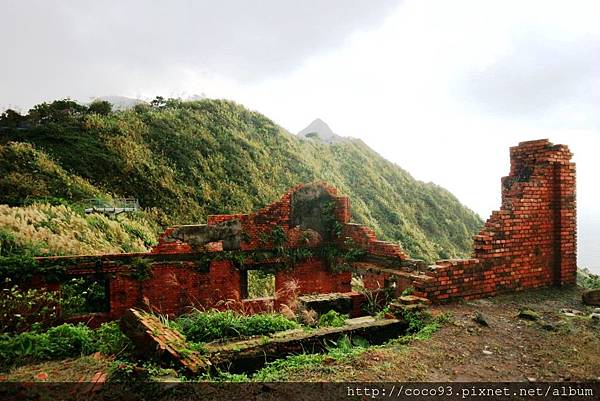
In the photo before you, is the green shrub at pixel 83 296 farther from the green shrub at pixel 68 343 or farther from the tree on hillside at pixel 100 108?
the tree on hillside at pixel 100 108

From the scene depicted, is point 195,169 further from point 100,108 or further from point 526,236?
point 526,236

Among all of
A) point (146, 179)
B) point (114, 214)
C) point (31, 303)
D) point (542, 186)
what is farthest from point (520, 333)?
point (146, 179)

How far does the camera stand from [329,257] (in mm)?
10727

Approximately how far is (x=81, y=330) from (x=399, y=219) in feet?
78.7

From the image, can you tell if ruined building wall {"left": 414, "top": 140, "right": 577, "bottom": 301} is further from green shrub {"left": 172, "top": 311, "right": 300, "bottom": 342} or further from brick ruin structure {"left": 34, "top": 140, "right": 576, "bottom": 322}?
green shrub {"left": 172, "top": 311, "right": 300, "bottom": 342}

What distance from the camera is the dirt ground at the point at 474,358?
154 inches

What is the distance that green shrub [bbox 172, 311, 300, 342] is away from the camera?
5.22 m

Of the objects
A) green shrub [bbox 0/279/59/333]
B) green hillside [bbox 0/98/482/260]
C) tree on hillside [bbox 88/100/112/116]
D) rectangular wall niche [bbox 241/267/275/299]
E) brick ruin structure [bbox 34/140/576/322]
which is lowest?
rectangular wall niche [bbox 241/267/275/299]

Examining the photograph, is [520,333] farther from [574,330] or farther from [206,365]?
[206,365]

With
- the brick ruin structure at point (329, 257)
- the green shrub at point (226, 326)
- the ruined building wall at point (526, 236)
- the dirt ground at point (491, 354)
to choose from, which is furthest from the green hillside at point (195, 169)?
the ruined building wall at point (526, 236)

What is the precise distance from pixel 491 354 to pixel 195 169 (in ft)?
65.3

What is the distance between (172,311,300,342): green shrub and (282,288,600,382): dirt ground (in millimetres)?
1462

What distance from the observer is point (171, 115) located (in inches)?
1035

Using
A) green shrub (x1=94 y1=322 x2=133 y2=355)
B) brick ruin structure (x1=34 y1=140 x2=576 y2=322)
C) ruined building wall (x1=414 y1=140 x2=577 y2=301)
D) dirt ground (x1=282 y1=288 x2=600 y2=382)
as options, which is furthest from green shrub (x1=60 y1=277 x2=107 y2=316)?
ruined building wall (x1=414 y1=140 x2=577 y2=301)
